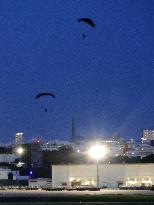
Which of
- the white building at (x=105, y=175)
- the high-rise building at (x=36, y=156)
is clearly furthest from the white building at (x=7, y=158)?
the white building at (x=105, y=175)

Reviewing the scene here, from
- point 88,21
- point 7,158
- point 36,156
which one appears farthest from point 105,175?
point 7,158

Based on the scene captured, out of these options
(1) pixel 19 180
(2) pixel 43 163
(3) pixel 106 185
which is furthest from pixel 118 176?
(2) pixel 43 163

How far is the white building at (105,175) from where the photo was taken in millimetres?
83938

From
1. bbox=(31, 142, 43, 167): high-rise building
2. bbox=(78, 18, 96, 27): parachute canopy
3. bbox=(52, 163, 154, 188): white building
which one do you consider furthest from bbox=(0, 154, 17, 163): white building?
bbox=(78, 18, 96, 27): parachute canopy

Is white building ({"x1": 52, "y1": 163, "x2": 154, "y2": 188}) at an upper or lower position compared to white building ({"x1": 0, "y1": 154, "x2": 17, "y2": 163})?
lower

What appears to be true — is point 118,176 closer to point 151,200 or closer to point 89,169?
point 89,169

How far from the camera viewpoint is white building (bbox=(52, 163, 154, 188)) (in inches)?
3305

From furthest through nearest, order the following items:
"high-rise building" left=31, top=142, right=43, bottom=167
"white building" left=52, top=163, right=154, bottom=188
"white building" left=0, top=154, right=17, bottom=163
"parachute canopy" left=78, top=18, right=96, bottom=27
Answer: "white building" left=0, top=154, right=17, bottom=163
"high-rise building" left=31, top=142, right=43, bottom=167
"white building" left=52, top=163, right=154, bottom=188
"parachute canopy" left=78, top=18, right=96, bottom=27

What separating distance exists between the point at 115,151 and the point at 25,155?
2744 cm

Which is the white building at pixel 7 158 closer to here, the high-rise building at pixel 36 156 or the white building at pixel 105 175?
the high-rise building at pixel 36 156

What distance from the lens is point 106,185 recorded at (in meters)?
83.2

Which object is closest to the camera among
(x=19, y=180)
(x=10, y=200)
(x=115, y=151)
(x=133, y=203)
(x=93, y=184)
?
(x=133, y=203)

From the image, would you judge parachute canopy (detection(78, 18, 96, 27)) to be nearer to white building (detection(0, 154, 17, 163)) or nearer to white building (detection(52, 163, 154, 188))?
white building (detection(52, 163, 154, 188))

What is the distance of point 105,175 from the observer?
84.4 meters
